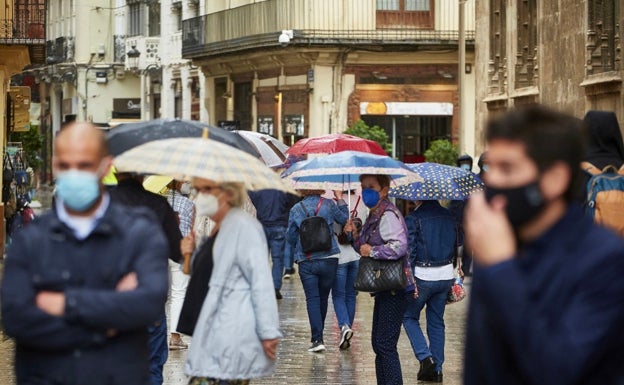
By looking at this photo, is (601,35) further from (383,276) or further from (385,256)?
(383,276)

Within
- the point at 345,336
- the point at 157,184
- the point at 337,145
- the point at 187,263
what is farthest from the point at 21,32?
the point at 187,263

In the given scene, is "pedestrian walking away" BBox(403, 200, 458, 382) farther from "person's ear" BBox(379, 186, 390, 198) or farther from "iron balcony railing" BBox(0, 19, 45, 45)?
"iron balcony railing" BBox(0, 19, 45, 45)

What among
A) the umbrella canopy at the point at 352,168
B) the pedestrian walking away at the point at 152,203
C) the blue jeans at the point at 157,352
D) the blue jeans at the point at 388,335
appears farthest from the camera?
the umbrella canopy at the point at 352,168

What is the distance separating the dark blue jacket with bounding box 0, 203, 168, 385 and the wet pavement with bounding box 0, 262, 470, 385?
7256 millimetres

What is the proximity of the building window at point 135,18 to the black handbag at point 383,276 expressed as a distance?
49.4 meters

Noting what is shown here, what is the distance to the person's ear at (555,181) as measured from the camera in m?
4.16

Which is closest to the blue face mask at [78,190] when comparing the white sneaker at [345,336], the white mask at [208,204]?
the white mask at [208,204]

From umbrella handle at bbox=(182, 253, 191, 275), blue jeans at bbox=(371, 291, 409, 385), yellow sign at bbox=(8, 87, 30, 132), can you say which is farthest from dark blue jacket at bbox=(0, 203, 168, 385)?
yellow sign at bbox=(8, 87, 30, 132)

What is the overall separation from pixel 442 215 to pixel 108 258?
7.70 metres

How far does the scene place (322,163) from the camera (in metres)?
13.7

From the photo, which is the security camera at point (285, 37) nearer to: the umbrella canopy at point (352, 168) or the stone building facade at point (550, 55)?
the stone building facade at point (550, 55)

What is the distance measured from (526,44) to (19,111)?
13.7 meters

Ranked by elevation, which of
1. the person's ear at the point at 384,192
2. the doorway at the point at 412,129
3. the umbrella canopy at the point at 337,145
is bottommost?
the person's ear at the point at 384,192

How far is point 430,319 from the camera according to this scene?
522 inches
